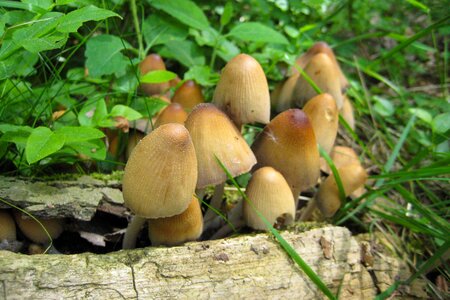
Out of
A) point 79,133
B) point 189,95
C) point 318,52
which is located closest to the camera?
point 79,133

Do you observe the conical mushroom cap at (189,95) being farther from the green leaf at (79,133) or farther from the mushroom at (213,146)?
the green leaf at (79,133)

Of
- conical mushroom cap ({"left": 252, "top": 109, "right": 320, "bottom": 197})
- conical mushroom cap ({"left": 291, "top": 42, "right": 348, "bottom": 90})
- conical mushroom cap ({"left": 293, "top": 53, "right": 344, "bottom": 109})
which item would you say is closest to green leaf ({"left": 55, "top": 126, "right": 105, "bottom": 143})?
conical mushroom cap ({"left": 252, "top": 109, "right": 320, "bottom": 197})

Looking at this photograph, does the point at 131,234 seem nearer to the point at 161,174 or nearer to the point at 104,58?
the point at 161,174

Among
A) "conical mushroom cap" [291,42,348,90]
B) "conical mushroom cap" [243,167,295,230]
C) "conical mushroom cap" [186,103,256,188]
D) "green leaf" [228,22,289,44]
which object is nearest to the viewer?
"conical mushroom cap" [186,103,256,188]

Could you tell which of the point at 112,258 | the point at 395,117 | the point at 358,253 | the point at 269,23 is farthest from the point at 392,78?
the point at 112,258

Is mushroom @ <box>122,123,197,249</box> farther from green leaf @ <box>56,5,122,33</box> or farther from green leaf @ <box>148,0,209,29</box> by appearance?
green leaf @ <box>148,0,209,29</box>

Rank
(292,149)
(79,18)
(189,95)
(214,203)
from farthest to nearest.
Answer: (189,95) → (214,203) → (292,149) → (79,18)

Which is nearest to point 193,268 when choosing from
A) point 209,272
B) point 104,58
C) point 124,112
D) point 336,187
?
point 209,272
